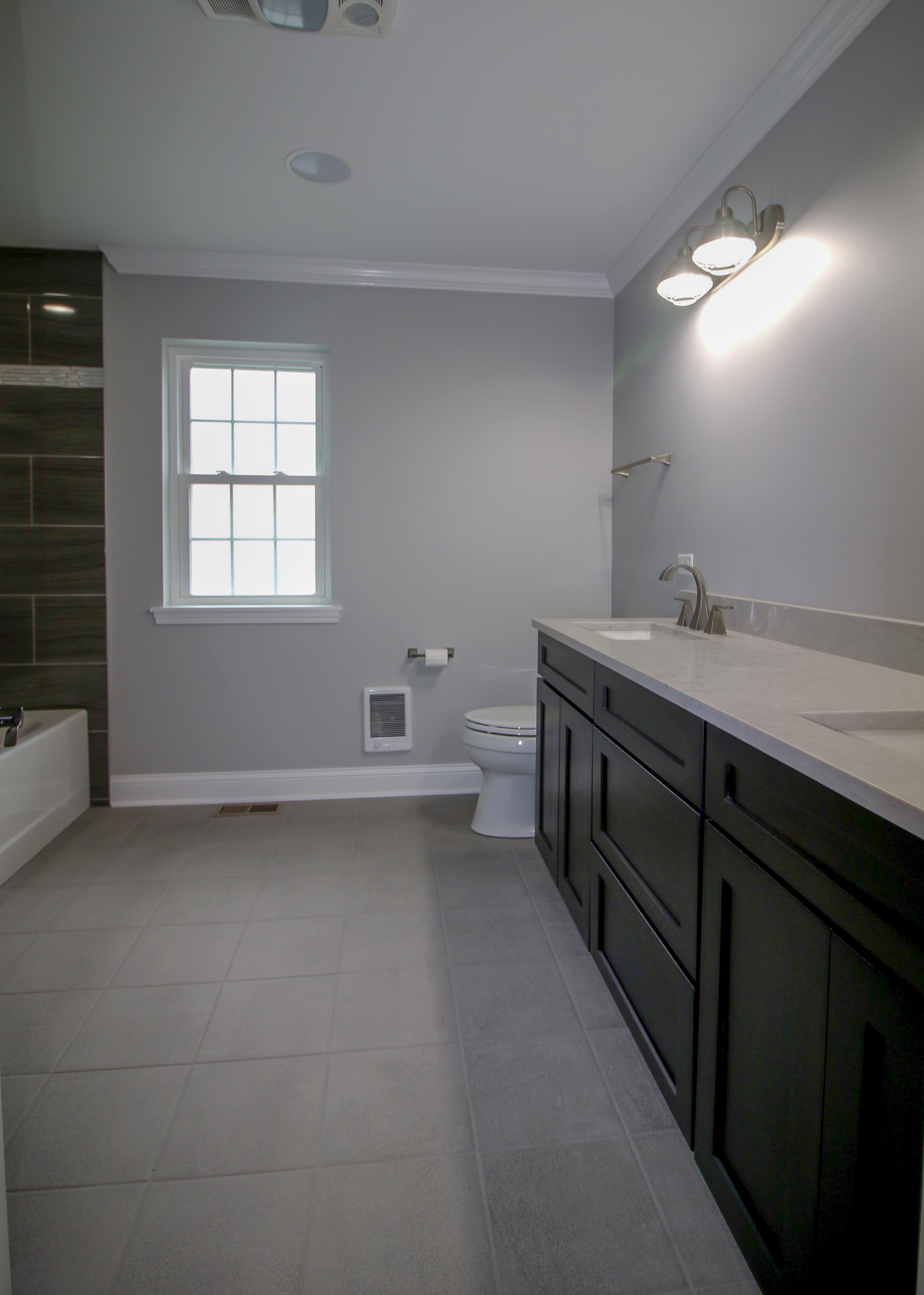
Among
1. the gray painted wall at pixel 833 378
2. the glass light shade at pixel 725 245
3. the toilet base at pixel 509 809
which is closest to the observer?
the gray painted wall at pixel 833 378

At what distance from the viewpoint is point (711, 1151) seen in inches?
46.6

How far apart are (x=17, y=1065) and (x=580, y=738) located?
58.8 inches

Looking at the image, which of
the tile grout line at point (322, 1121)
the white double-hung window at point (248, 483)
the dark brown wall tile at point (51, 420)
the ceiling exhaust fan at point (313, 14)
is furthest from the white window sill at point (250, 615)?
the ceiling exhaust fan at point (313, 14)

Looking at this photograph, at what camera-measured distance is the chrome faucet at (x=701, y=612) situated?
2.25 meters

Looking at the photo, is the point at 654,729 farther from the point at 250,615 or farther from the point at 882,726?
the point at 250,615

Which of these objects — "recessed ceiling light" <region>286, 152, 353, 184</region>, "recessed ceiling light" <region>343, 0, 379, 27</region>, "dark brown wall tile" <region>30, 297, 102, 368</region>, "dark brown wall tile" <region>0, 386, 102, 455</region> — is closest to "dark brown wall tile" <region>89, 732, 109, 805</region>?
"dark brown wall tile" <region>0, 386, 102, 455</region>

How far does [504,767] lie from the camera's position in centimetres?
292

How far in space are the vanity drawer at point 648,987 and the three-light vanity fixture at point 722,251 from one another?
1601 mm

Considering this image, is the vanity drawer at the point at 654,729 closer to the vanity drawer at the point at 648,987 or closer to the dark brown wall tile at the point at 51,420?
the vanity drawer at the point at 648,987

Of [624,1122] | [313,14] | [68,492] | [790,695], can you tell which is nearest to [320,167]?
[313,14]

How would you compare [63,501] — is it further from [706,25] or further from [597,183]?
[706,25]

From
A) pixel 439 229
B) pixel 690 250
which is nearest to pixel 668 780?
pixel 690 250

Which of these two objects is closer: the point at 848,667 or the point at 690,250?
the point at 848,667

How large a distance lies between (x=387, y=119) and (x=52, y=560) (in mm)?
2189
